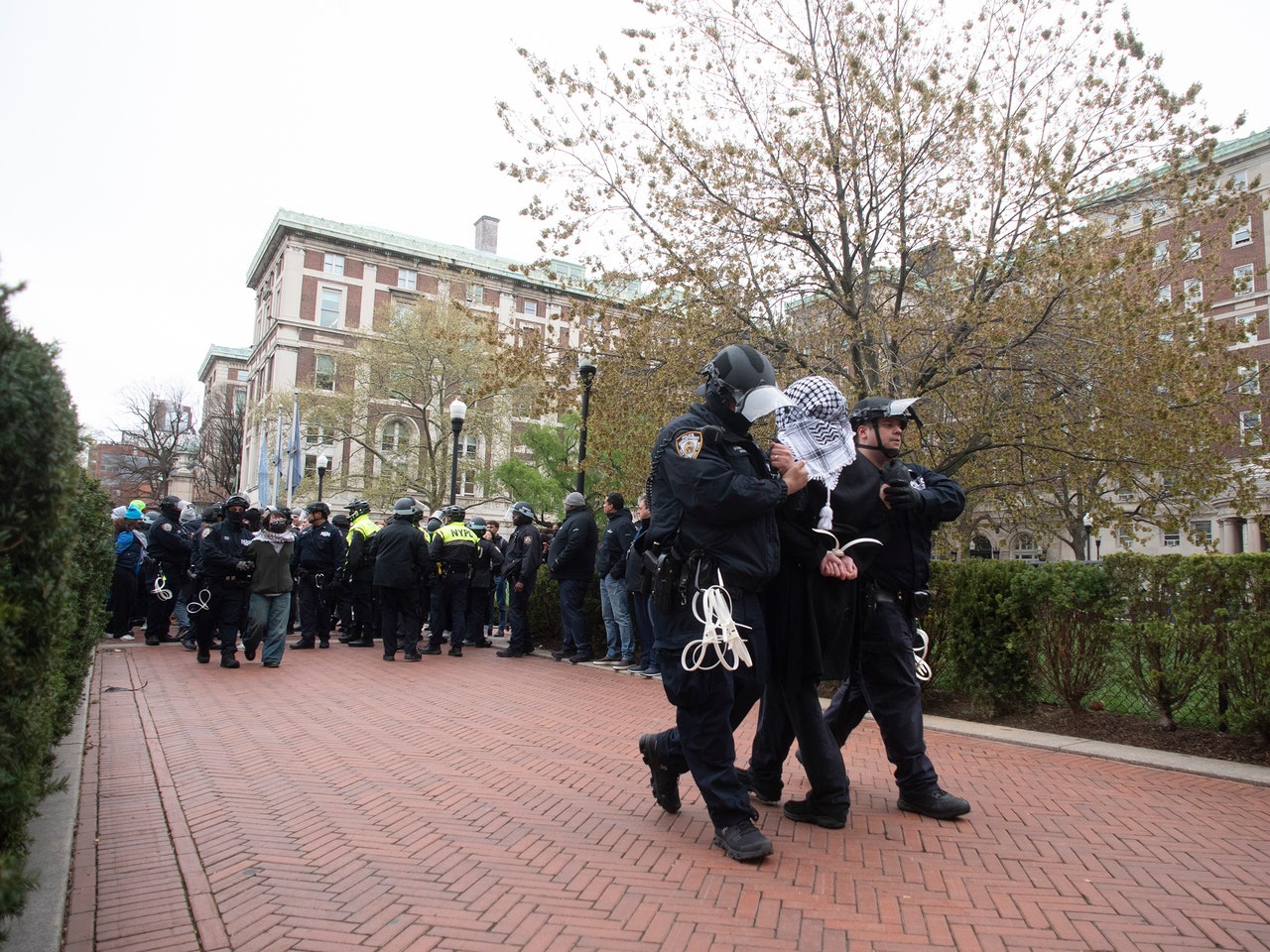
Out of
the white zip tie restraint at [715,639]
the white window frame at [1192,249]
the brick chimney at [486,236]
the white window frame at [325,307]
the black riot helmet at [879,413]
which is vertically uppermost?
the brick chimney at [486,236]

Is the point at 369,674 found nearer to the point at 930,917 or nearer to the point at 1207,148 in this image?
the point at 930,917

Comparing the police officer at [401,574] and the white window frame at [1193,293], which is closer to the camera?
the police officer at [401,574]

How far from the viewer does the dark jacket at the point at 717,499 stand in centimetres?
372

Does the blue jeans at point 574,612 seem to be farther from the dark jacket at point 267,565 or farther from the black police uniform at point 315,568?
the black police uniform at point 315,568

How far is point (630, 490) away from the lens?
15867 mm

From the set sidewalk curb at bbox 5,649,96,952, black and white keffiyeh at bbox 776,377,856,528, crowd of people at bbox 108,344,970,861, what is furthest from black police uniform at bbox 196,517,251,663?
black and white keffiyeh at bbox 776,377,856,528

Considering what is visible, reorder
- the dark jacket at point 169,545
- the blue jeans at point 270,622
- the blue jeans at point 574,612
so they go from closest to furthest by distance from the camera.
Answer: the blue jeans at point 270,622, the blue jeans at point 574,612, the dark jacket at point 169,545

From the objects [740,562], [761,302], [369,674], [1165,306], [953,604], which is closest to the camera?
[740,562]

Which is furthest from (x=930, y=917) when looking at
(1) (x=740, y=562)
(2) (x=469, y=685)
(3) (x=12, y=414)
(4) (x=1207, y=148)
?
(4) (x=1207, y=148)

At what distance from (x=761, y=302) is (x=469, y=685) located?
7678 mm

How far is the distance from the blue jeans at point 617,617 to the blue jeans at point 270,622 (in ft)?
12.6

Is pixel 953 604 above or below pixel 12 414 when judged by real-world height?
below

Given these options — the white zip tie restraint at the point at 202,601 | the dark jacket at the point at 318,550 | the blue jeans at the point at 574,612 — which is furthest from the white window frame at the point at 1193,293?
the white zip tie restraint at the point at 202,601

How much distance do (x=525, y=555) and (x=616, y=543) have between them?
5.66ft
